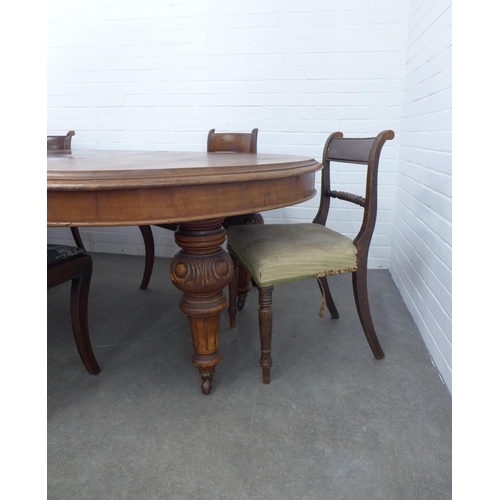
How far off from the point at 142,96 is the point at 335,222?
165cm

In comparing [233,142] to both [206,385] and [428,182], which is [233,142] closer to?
[428,182]

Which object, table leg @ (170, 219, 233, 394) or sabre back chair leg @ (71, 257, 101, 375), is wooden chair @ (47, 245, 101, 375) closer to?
sabre back chair leg @ (71, 257, 101, 375)

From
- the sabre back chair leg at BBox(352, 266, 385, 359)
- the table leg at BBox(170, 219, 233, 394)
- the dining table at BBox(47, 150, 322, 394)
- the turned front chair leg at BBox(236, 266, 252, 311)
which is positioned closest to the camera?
the dining table at BBox(47, 150, 322, 394)

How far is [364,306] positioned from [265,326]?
44 cm

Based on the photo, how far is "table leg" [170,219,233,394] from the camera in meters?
1.33

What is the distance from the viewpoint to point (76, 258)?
1543 millimetres

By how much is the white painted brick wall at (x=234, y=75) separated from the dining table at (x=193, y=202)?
1497mm

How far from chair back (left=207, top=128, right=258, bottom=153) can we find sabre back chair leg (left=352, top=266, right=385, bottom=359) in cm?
107

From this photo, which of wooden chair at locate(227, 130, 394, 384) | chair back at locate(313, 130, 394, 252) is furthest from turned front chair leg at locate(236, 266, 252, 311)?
chair back at locate(313, 130, 394, 252)

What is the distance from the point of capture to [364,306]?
1.71 metres

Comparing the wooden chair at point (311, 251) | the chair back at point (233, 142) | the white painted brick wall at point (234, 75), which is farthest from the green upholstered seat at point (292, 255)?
the white painted brick wall at point (234, 75)

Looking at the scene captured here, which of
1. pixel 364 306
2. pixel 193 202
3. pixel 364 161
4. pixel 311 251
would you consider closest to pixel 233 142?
pixel 364 161
